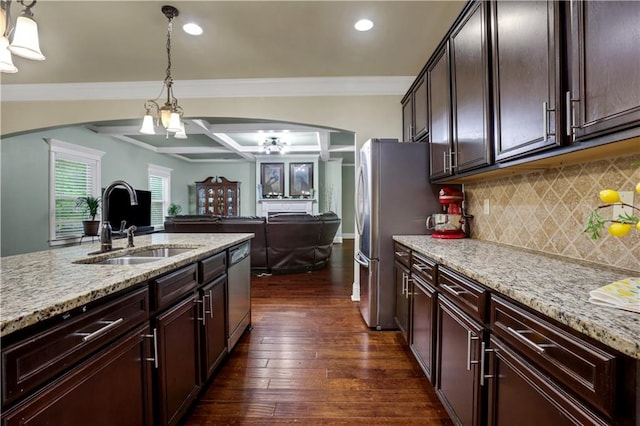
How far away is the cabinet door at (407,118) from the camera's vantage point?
3.13 metres

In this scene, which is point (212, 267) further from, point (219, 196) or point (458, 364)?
point (219, 196)

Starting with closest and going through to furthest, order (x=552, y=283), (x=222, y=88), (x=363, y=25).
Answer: (x=552, y=283), (x=363, y=25), (x=222, y=88)

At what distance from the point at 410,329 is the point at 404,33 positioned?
2496 millimetres

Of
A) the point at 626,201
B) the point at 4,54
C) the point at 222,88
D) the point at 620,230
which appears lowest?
the point at 620,230

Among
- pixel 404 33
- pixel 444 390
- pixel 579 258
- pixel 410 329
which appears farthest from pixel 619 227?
pixel 404 33

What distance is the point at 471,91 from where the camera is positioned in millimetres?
1847

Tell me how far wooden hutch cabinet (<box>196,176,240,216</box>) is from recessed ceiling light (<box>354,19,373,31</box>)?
6.79 metres

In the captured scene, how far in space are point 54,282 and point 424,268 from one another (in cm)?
183

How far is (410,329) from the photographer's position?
2.19 metres

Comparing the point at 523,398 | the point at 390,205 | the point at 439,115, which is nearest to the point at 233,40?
the point at 439,115

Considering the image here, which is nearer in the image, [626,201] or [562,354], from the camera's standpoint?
[562,354]

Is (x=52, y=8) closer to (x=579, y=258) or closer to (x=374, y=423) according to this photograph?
(x=374, y=423)

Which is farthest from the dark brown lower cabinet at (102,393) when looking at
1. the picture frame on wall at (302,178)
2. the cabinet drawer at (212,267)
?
the picture frame on wall at (302,178)

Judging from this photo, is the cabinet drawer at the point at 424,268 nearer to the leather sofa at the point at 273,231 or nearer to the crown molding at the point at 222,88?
the crown molding at the point at 222,88
